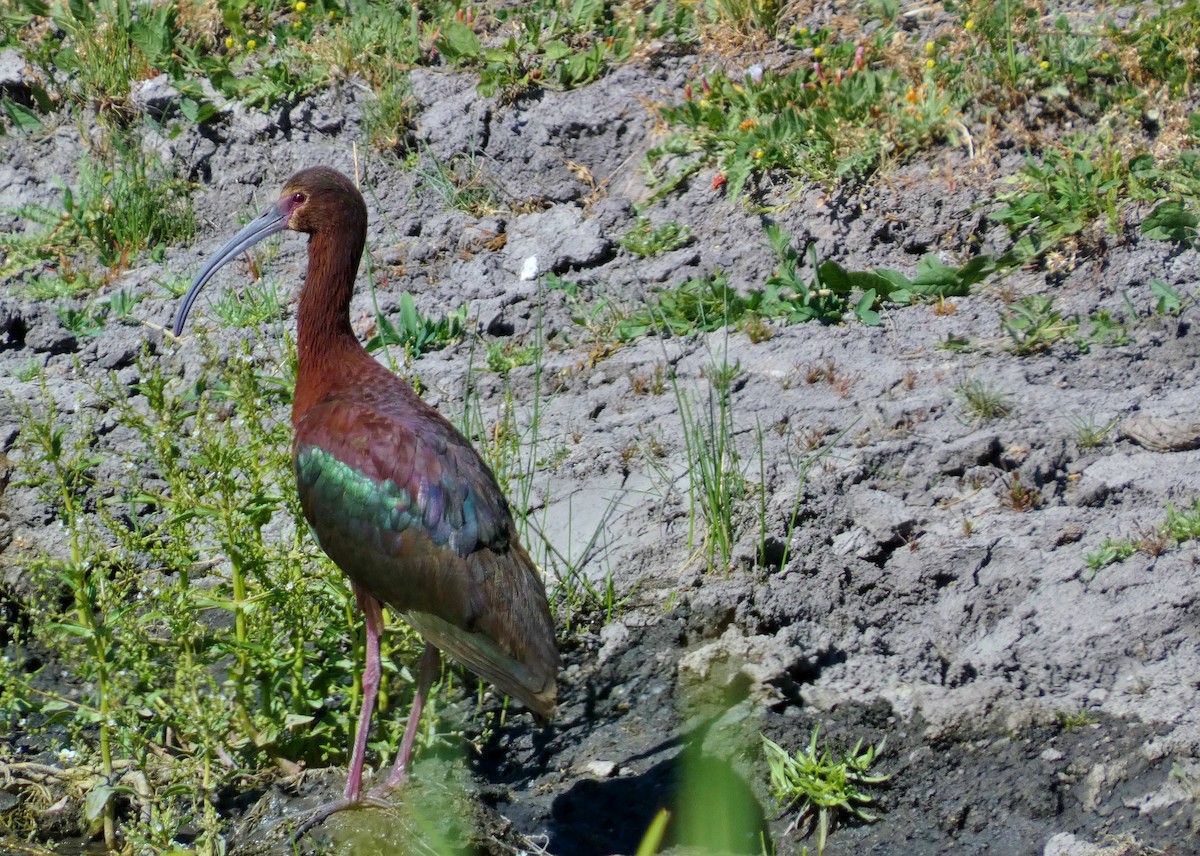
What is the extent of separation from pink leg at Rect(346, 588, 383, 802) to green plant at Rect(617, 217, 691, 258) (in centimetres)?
294

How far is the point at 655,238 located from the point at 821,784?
337 centimetres

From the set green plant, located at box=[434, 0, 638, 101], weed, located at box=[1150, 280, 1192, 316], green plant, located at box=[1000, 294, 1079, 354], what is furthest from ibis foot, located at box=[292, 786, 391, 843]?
green plant, located at box=[434, 0, 638, 101]

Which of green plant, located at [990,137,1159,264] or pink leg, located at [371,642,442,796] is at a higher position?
green plant, located at [990,137,1159,264]

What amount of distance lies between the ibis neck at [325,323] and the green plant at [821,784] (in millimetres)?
1898

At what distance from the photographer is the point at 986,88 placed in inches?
251

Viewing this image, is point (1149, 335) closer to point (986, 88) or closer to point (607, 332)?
point (986, 88)

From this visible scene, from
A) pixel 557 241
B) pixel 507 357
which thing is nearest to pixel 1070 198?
pixel 557 241

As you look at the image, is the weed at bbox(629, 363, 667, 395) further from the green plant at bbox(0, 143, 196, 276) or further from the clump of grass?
the green plant at bbox(0, 143, 196, 276)

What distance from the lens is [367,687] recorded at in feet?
Answer: 13.3

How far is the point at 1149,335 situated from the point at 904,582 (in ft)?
5.34

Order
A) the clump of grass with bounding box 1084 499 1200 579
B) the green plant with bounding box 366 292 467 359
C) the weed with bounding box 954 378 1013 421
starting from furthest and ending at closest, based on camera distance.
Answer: the green plant with bounding box 366 292 467 359, the weed with bounding box 954 378 1013 421, the clump of grass with bounding box 1084 499 1200 579

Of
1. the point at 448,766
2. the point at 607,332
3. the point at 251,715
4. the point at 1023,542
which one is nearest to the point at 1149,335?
the point at 1023,542

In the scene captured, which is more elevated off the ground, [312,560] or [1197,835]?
[312,560]

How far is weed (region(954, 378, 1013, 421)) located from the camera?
4973 millimetres
